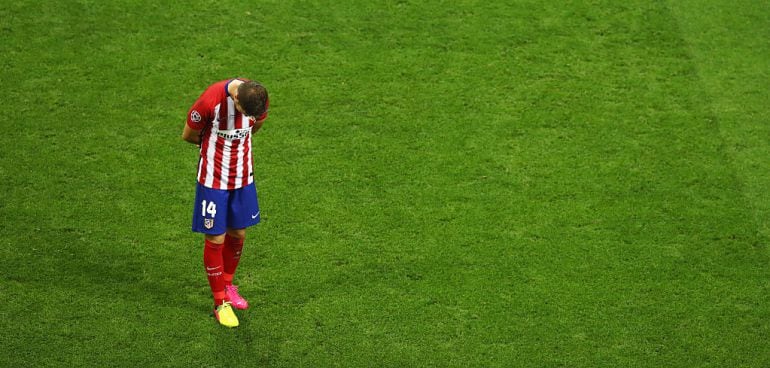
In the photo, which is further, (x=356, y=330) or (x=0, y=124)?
(x=0, y=124)

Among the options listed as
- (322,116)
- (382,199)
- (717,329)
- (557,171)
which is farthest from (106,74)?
(717,329)

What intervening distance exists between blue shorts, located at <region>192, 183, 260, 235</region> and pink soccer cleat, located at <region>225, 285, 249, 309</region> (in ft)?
1.46

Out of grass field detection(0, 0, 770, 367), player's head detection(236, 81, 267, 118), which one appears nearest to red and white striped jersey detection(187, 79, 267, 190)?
player's head detection(236, 81, 267, 118)

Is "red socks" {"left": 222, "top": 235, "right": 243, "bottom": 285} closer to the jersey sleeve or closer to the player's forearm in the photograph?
the player's forearm

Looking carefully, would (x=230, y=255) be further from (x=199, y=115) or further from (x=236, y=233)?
(x=199, y=115)

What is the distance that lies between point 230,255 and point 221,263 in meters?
0.14

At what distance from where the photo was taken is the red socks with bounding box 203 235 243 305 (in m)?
5.50

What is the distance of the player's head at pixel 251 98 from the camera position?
488 centimetres

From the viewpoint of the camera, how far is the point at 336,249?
6.14m

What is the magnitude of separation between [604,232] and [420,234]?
1.25m

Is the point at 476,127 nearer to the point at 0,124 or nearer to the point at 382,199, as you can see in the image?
the point at 382,199

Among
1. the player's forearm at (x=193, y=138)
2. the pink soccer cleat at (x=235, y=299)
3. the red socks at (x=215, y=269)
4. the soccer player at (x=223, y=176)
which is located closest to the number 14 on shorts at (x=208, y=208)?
the soccer player at (x=223, y=176)

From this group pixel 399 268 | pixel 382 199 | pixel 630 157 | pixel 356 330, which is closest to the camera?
pixel 356 330

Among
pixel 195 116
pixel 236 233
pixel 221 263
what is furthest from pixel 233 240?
pixel 195 116
